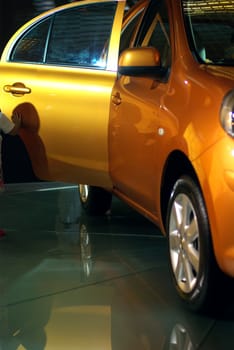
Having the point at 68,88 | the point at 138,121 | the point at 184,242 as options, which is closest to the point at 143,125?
the point at 138,121

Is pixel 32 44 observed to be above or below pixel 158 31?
below

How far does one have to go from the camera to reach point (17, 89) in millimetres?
4754

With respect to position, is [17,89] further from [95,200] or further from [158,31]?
[95,200]

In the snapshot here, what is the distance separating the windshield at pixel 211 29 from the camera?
3557 millimetres

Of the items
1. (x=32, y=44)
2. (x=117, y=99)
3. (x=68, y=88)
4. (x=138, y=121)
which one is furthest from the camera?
(x=32, y=44)

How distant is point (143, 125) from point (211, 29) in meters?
0.68

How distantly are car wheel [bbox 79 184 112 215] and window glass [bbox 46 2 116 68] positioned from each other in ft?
4.50

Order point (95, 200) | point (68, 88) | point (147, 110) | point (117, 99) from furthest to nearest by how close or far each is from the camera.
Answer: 1. point (95, 200)
2. point (68, 88)
3. point (117, 99)
4. point (147, 110)

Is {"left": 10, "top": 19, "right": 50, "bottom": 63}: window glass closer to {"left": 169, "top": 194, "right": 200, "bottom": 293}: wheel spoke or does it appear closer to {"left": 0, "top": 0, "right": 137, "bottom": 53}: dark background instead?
{"left": 169, "top": 194, "right": 200, "bottom": 293}: wheel spoke

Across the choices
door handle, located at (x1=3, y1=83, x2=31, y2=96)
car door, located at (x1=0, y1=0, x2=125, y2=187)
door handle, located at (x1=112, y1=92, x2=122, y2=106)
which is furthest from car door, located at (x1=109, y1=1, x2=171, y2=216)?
door handle, located at (x1=3, y1=83, x2=31, y2=96)

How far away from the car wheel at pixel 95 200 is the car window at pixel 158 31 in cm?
187

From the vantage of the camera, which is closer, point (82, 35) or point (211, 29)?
point (211, 29)

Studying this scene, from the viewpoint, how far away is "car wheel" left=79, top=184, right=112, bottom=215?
230 inches

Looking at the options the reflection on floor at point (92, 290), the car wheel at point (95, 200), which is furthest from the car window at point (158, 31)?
the car wheel at point (95, 200)
